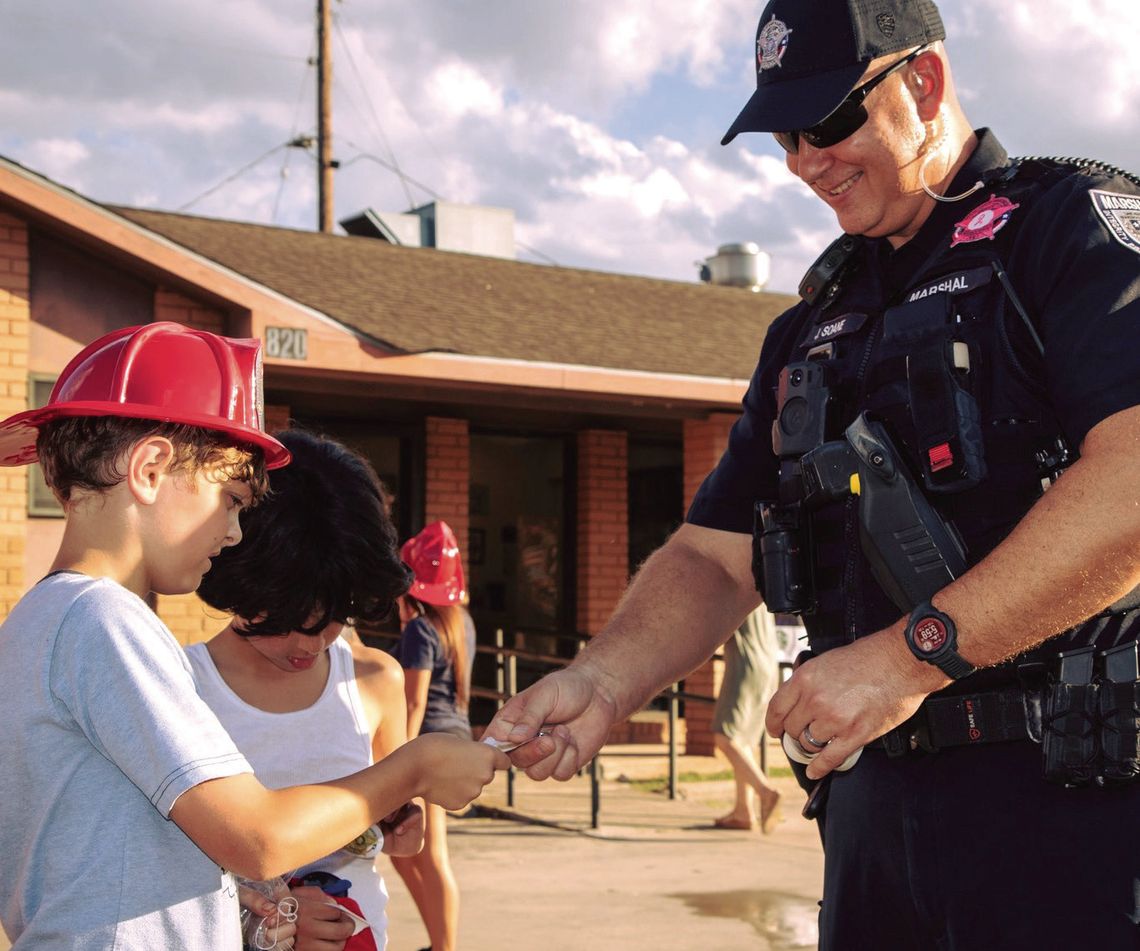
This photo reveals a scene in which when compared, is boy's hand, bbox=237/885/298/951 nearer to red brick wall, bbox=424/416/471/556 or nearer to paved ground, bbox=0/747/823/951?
paved ground, bbox=0/747/823/951

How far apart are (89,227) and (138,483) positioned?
25.7 feet

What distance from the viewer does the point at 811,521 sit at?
2.77 metres

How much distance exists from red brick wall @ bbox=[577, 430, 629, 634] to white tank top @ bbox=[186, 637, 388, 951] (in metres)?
10.3

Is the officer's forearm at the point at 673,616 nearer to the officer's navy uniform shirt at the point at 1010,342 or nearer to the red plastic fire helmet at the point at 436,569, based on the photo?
the officer's navy uniform shirt at the point at 1010,342

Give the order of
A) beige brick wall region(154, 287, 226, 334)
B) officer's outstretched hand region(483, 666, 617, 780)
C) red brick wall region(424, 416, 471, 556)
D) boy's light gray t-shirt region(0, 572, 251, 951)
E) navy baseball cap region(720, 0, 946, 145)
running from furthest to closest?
1. red brick wall region(424, 416, 471, 556)
2. beige brick wall region(154, 287, 226, 334)
3. officer's outstretched hand region(483, 666, 617, 780)
4. navy baseball cap region(720, 0, 946, 145)
5. boy's light gray t-shirt region(0, 572, 251, 951)

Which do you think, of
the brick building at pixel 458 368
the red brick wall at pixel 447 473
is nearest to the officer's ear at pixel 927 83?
the brick building at pixel 458 368

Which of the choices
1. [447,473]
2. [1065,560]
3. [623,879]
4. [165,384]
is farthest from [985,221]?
[447,473]

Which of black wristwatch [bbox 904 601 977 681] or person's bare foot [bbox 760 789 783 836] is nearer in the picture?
black wristwatch [bbox 904 601 977 681]

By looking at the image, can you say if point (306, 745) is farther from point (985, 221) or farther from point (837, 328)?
point (985, 221)

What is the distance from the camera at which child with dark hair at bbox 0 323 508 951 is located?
2211mm

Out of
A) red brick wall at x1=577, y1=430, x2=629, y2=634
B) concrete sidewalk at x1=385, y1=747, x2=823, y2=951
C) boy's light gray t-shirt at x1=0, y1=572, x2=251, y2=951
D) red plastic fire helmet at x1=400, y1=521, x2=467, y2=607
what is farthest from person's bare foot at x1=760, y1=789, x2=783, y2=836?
boy's light gray t-shirt at x1=0, y1=572, x2=251, y2=951

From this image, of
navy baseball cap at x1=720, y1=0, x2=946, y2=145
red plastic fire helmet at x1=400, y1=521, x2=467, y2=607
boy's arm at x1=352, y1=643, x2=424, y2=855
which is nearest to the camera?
navy baseball cap at x1=720, y1=0, x2=946, y2=145

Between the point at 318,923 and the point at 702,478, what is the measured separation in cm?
1059

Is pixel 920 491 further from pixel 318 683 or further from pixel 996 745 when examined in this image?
pixel 318 683
